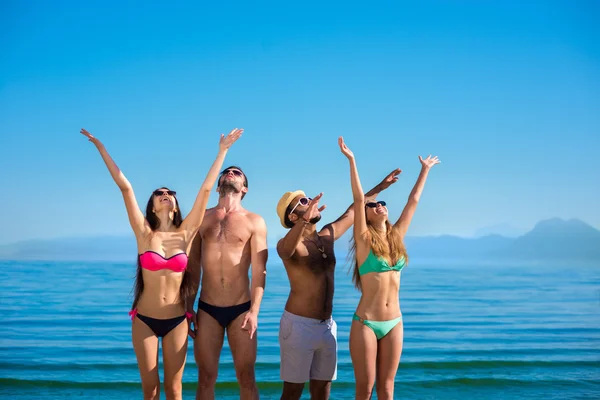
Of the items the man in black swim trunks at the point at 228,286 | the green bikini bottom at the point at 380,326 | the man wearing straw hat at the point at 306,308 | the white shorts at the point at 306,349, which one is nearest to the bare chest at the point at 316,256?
the man wearing straw hat at the point at 306,308

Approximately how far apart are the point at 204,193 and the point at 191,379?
7.40 m

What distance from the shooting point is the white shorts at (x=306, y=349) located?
654 centimetres

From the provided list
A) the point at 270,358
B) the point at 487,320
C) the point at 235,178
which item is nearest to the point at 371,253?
the point at 235,178

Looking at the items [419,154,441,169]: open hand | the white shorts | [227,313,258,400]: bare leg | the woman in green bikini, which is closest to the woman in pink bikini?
[227,313,258,400]: bare leg

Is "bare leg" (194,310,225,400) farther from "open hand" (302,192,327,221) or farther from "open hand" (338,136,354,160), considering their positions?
"open hand" (338,136,354,160)

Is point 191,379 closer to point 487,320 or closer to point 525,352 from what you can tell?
point 525,352

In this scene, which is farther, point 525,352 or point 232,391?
point 525,352

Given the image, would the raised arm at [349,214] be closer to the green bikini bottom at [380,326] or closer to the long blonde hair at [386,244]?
the long blonde hair at [386,244]

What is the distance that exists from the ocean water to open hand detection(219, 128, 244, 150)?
5.92 m

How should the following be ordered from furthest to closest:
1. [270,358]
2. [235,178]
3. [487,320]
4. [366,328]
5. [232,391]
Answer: [487,320] < [270,358] < [232,391] < [235,178] < [366,328]

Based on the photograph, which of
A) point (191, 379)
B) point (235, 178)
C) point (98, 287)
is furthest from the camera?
point (98, 287)

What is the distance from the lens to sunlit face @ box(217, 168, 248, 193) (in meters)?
6.89

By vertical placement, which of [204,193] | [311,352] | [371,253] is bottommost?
[311,352]

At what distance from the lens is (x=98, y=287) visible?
37531 mm
